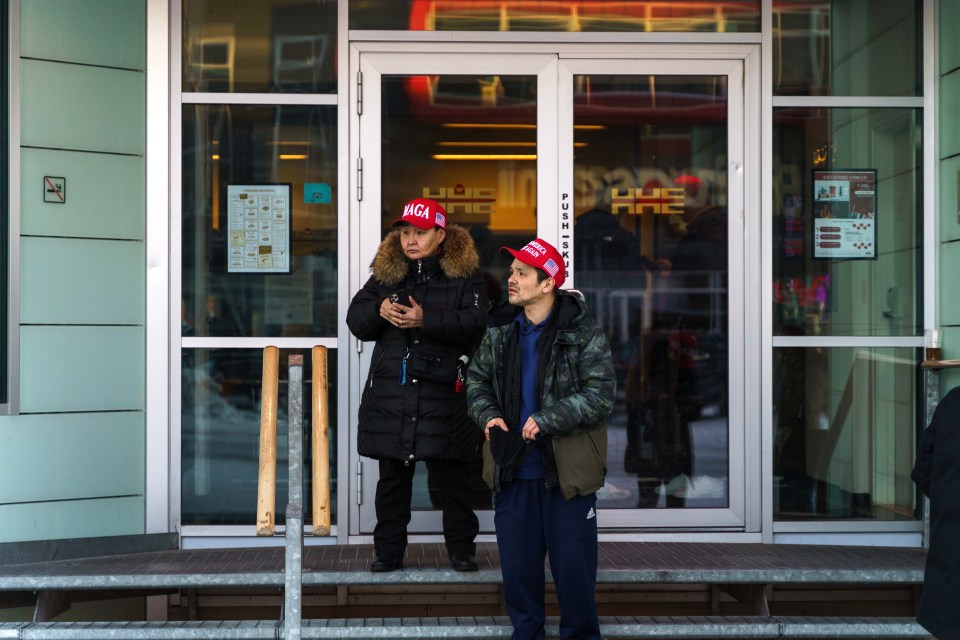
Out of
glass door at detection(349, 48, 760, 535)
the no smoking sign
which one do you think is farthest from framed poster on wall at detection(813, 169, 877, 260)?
the no smoking sign

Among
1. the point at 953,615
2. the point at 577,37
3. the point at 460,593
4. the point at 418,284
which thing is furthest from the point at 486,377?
the point at 577,37

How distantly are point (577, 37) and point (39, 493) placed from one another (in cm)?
366

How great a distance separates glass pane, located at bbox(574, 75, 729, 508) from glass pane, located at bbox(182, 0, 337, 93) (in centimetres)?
139

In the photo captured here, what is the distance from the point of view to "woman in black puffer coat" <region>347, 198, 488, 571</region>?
17.1 feet

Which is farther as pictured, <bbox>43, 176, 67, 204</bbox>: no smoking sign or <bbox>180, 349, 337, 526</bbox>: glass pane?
<bbox>180, 349, 337, 526</bbox>: glass pane

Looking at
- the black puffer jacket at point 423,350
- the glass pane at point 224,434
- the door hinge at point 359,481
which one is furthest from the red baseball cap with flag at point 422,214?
the door hinge at point 359,481

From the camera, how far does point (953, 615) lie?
390 centimetres

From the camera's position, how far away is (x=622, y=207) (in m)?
6.32

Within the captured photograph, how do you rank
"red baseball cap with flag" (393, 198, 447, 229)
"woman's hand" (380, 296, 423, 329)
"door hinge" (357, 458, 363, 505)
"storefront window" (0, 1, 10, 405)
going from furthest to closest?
"door hinge" (357, 458, 363, 505) → "storefront window" (0, 1, 10, 405) → "red baseball cap with flag" (393, 198, 447, 229) → "woman's hand" (380, 296, 423, 329)

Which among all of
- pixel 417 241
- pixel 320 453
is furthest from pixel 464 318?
pixel 320 453

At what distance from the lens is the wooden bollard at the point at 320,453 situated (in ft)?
14.3

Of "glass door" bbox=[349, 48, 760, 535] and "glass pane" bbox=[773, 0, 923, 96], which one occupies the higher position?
"glass pane" bbox=[773, 0, 923, 96]

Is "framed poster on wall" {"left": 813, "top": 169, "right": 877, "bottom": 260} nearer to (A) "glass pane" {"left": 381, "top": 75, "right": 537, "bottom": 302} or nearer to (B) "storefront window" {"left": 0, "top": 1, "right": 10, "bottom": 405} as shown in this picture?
(A) "glass pane" {"left": 381, "top": 75, "right": 537, "bottom": 302}

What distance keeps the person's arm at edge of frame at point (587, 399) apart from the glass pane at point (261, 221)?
197 centimetres
